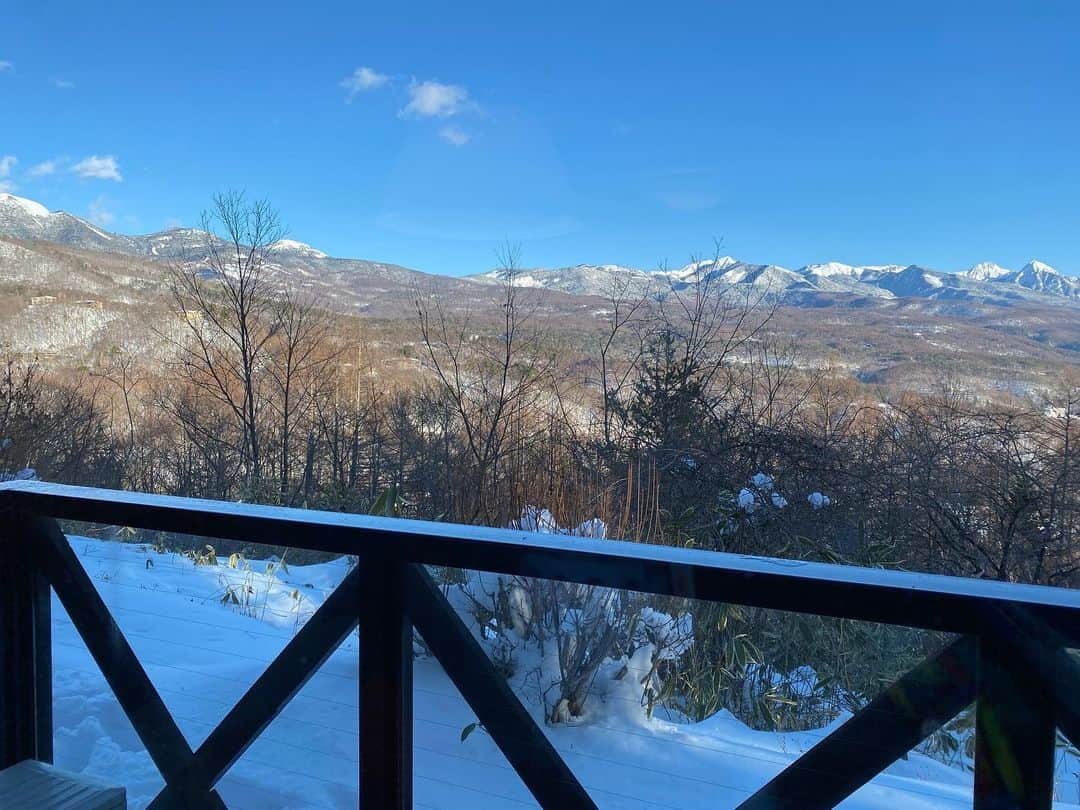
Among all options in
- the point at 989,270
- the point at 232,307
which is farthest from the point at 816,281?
the point at 232,307

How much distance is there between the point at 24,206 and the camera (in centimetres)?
3847

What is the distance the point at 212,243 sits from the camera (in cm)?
1121

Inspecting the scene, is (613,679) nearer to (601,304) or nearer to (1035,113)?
(601,304)

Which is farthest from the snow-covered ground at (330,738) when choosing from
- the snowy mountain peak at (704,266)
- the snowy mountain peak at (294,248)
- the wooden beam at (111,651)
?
the snowy mountain peak at (294,248)

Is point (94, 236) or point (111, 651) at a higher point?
point (94, 236)

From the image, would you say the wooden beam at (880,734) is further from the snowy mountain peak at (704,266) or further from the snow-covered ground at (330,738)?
the snowy mountain peak at (704,266)

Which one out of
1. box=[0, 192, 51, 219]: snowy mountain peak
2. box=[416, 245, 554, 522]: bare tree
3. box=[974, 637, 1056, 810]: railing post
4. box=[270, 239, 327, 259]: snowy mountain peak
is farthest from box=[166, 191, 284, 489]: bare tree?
box=[0, 192, 51, 219]: snowy mountain peak

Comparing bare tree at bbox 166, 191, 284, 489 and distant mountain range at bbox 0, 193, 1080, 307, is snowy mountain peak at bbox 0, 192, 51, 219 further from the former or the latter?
bare tree at bbox 166, 191, 284, 489

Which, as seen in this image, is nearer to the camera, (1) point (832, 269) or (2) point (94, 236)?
(1) point (832, 269)

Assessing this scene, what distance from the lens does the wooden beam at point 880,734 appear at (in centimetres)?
83

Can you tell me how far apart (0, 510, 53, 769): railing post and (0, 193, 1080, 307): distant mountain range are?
7.27 m

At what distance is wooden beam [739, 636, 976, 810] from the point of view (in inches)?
32.5

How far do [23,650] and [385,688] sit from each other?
2.89 ft

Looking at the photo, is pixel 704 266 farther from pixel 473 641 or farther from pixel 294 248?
pixel 473 641
